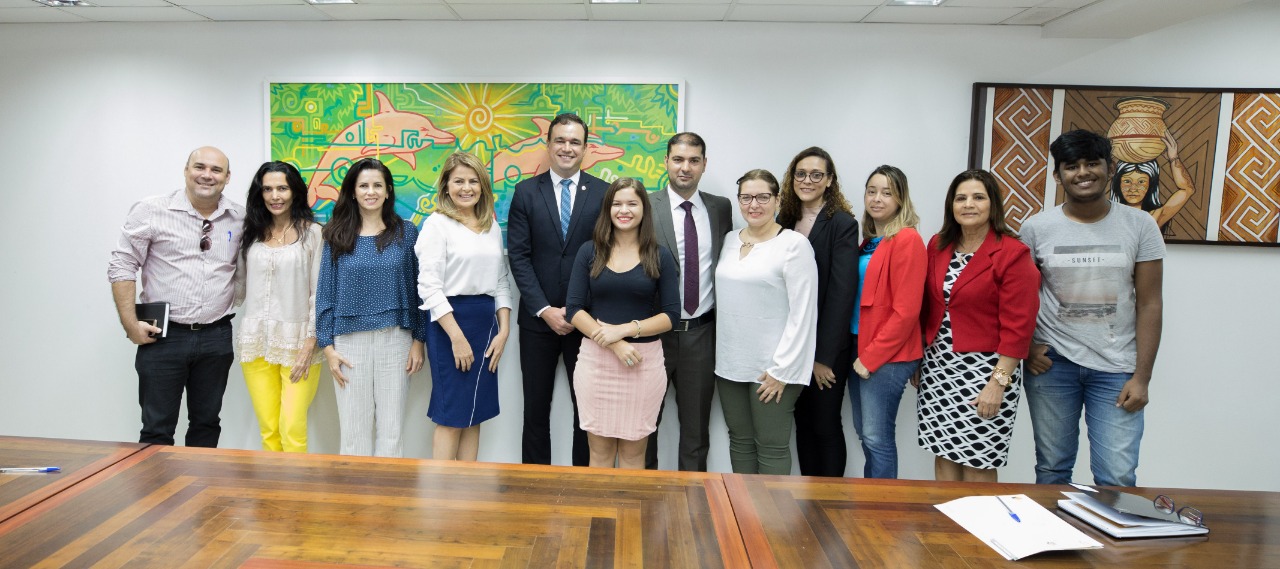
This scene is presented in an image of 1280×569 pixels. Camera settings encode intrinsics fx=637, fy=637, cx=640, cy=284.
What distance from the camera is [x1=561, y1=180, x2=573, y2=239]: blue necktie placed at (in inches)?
117

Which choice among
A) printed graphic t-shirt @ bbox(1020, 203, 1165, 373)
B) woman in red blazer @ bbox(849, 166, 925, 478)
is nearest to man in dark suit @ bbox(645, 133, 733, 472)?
woman in red blazer @ bbox(849, 166, 925, 478)

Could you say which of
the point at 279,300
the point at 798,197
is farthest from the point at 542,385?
the point at 798,197

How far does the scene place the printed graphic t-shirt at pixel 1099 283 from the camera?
2.38 meters

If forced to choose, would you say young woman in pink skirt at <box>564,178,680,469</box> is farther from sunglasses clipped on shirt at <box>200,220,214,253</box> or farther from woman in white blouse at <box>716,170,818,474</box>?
sunglasses clipped on shirt at <box>200,220,214,253</box>

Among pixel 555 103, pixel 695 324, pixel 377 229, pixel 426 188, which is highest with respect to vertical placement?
pixel 555 103

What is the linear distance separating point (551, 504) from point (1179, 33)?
3861 mm

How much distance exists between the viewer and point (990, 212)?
242 centimetres

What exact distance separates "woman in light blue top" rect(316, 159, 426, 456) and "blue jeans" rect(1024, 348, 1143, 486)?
2.65 metres

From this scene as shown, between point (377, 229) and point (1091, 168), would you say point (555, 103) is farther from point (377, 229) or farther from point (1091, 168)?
point (1091, 168)

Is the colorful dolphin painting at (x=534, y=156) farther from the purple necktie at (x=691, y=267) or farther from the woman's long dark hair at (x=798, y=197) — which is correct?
the woman's long dark hair at (x=798, y=197)

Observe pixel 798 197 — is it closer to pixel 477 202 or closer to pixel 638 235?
pixel 638 235

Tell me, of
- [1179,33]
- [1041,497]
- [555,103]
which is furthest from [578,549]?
[1179,33]

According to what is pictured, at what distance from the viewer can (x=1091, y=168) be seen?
2332 millimetres

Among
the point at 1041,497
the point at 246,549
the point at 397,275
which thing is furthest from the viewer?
the point at 397,275
